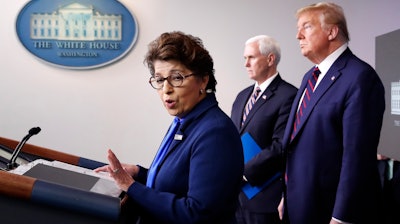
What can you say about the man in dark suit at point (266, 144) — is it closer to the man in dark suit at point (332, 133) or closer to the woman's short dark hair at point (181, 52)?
the man in dark suit at point (332, 133)

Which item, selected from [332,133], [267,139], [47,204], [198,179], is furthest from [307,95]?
[47,204]

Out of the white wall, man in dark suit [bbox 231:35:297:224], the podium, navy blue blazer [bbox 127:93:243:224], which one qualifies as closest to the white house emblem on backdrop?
the white wall

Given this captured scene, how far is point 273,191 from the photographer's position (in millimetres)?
2230

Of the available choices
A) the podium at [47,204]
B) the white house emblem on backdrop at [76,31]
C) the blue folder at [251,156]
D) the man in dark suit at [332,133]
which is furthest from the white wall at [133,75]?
the podium at [47,204]

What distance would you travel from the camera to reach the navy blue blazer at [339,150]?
5.34ft

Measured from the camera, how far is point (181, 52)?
4.06ft

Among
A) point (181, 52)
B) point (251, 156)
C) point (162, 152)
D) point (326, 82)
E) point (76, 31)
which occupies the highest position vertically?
point (76, 31)

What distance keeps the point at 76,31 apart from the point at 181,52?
2396 mm

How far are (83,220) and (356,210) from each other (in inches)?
46.3

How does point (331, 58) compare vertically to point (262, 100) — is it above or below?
above

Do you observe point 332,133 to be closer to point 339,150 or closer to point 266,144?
point 339,150

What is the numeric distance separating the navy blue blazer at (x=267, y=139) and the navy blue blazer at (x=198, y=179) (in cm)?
97

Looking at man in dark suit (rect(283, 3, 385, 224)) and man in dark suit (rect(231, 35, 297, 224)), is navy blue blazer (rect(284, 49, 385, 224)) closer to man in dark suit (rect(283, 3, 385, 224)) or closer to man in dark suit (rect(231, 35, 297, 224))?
man in dark suit (rect(283, 3, 385, 224))

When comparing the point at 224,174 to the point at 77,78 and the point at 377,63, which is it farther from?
the point at 77,78
